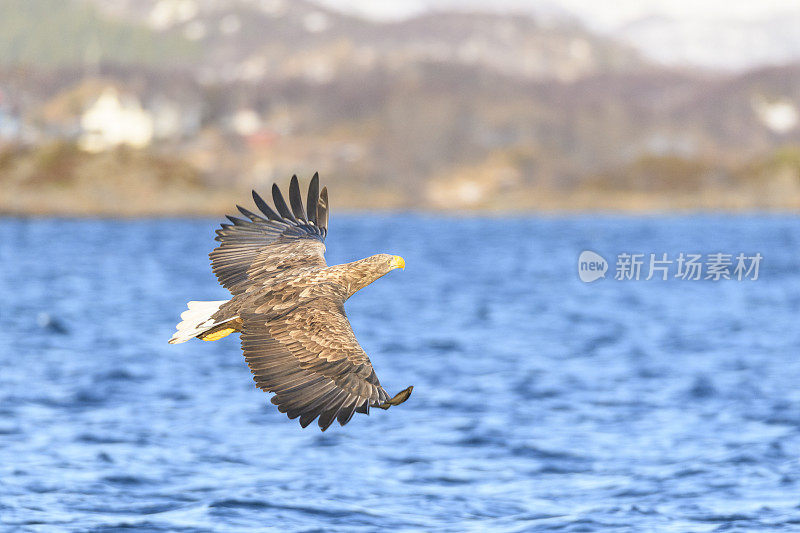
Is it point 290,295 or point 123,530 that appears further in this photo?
point 123,530

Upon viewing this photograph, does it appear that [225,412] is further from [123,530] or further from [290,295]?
[290,295]

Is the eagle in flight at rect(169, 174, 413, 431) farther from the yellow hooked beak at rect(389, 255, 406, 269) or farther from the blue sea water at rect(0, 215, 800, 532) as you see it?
the blue sea water at rect(0, 215, 800, 532)

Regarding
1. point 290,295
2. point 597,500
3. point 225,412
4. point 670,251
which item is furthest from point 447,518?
point 670,251

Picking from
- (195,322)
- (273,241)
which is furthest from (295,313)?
(273,241)

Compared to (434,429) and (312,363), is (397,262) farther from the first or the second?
(434,429)

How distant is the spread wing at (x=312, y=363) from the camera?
8.58 m

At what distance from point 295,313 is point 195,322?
0.91 meters

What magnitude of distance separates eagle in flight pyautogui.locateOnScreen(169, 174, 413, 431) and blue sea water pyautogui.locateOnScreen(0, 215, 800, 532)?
3.64m

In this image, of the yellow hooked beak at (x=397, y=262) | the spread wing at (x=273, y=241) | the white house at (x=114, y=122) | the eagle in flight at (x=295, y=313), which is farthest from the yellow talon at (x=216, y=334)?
the white house at (x=114, y=122)

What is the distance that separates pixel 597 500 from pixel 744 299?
1406 inches

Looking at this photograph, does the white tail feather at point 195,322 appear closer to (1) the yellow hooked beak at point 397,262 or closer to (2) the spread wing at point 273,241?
(2) the spread wing at point 273,241

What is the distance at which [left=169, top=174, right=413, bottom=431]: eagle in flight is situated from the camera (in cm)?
872

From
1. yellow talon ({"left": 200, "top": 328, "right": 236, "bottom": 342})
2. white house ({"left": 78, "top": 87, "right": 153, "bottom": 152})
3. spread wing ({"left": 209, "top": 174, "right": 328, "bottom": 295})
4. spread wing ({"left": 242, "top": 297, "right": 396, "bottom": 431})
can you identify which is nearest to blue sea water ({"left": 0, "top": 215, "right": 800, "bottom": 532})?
spread wing ({"left": 209, "top": 174, "right": 328, "bottom": 295})

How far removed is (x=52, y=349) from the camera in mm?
28656
